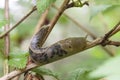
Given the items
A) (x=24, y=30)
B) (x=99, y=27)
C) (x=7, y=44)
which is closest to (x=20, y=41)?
(x=24, y=30)

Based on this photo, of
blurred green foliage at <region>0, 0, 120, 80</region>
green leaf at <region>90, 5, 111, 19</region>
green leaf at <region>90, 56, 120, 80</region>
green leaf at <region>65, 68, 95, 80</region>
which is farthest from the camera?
green leaf at <region>90, 5, 111, 19</region>

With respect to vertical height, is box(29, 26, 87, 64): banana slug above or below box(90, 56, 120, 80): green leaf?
below

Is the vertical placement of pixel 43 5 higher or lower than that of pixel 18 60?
higher

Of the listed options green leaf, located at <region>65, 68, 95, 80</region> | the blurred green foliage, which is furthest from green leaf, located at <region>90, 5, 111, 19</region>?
green leaf, located at <region>65, 68, 95, 80</region>

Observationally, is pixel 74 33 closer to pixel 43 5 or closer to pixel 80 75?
pixel 80 75

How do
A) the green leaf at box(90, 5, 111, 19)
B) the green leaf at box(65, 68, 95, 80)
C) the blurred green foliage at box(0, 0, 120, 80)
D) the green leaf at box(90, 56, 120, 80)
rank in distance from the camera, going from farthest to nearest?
the green leaf at box(90, 5, 111, 19) → the green leaf at box(65, 68, 95, 80) → the blurred green foliage at box(0, 0, 120, 80) → the green leaf at box(90, 56, 120, 80)

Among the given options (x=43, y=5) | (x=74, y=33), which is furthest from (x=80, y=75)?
(x=74, y=33)

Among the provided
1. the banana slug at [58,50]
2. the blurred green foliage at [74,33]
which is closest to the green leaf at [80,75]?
the blurred green foliage at [74,33]

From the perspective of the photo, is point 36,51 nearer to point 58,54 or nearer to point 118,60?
point 58,54

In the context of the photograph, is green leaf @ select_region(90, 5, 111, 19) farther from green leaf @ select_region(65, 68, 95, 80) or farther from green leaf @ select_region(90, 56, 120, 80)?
green leaf @ select_region(90, 56, 120, 80)
